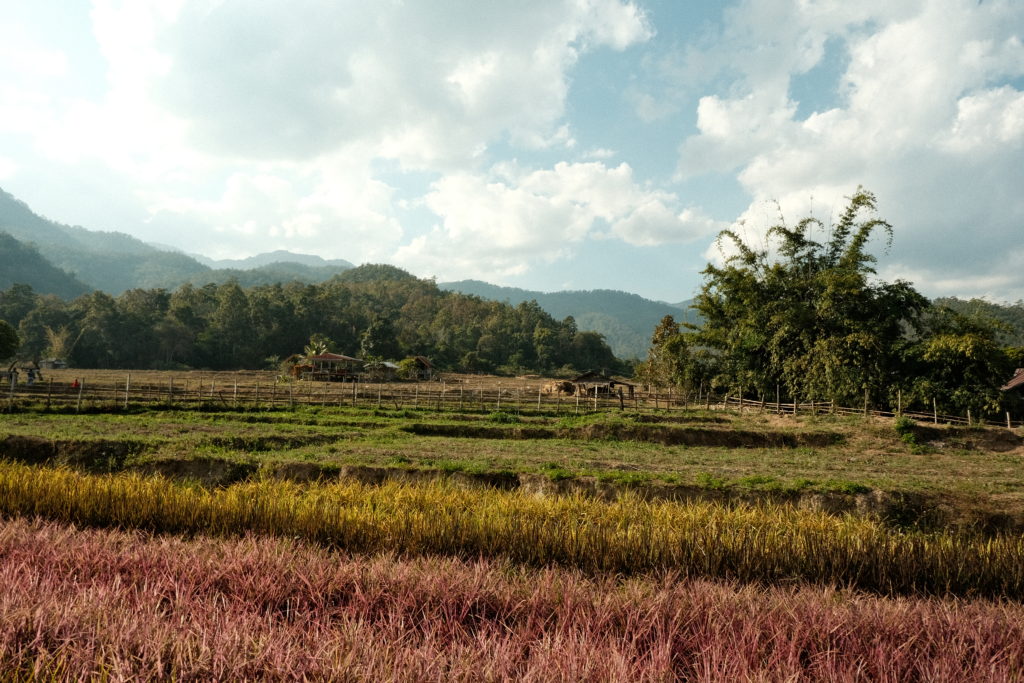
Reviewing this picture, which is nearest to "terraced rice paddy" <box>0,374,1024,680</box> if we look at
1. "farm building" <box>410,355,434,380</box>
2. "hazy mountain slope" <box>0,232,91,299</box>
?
"farm building" <box>410,355,434,380</box>

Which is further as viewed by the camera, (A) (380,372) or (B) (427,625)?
(A) (380,372)

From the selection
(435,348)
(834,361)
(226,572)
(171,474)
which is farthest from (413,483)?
(435,348)

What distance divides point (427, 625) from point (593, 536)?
2.46 metres

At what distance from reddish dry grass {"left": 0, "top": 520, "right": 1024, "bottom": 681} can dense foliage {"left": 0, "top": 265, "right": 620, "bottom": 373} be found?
78795 mm

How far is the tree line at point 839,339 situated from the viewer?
21938mm

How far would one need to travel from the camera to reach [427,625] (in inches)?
118

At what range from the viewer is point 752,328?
92.9 feet

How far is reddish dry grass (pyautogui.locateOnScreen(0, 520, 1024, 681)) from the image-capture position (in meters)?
2.37

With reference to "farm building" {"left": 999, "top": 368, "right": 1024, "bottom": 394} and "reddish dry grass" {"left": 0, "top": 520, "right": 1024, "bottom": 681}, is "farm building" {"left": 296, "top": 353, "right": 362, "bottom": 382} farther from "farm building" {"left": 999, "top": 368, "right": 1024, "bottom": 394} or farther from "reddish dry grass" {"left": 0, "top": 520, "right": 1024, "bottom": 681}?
"reddish dry grass" {"left": 0, "top": 520, "right": 1024, "bottom": 681}

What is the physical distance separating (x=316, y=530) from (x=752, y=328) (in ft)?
89.9

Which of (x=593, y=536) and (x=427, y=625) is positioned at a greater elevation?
(x=427, y=625)

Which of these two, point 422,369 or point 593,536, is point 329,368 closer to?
point 422,369

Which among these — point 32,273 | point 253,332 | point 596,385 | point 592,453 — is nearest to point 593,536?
point 592,453

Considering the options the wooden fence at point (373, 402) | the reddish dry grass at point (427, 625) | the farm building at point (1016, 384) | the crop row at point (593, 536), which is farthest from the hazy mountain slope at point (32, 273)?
the farm building at point (1016, 384)
